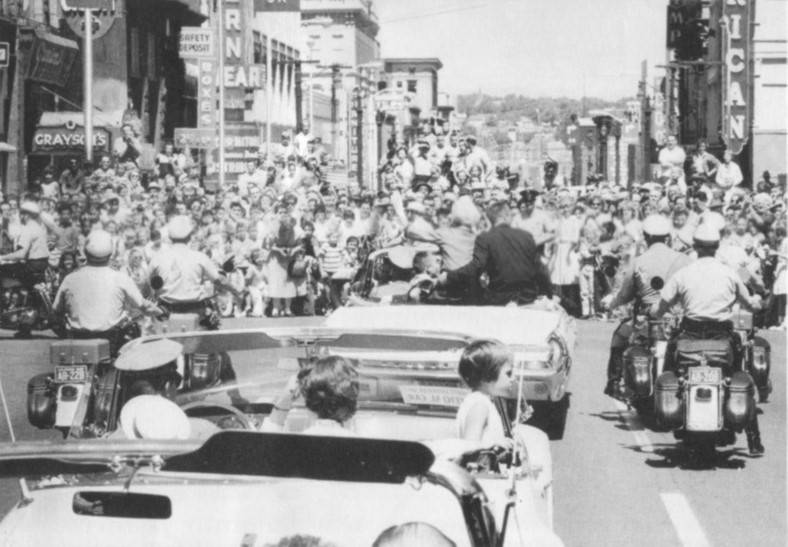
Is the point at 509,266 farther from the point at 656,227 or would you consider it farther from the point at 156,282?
the point at 156,282

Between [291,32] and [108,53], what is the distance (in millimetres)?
44058

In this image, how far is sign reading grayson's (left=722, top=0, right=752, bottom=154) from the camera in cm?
3609

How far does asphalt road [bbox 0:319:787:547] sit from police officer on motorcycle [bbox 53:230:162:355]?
47.8 inches

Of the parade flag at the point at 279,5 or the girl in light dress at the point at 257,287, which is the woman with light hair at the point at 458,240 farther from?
the parade flag at the point at 279,5

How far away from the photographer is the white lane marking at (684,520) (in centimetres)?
810

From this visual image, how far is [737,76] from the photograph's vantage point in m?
36.1

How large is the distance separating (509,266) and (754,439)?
9.63ft

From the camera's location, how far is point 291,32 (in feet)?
303

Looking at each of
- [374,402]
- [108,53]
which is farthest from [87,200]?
[108,53]

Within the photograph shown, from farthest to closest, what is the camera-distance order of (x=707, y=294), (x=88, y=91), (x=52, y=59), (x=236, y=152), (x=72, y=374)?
1. (x=236, y=152)
2. (x=52, y=59)
3. (x=88, y=91)
4. (x=707, y=294)
5. (x=72, y=374)

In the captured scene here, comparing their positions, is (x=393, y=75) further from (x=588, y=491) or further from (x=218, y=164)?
(x=588, y=491)

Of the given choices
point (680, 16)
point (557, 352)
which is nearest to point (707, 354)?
point (557, 352)

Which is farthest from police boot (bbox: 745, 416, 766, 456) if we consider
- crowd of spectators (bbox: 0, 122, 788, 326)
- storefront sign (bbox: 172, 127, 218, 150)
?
storefront sign (bbox: 172, 127, 218, 150)

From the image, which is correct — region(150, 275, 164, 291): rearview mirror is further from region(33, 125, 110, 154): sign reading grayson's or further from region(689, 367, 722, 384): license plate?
region(33, 125, 110, 154): sign reading grayson's
